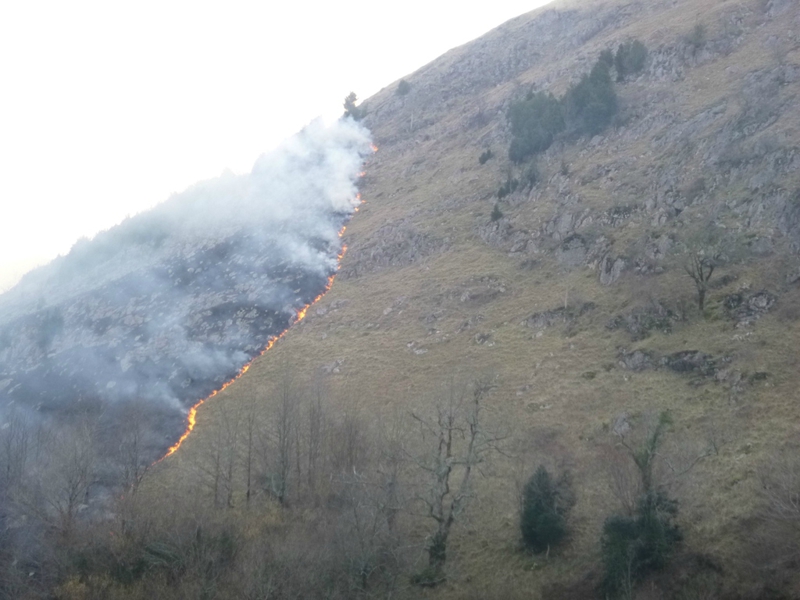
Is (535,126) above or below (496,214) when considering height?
above

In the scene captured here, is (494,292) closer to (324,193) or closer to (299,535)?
(299,535)

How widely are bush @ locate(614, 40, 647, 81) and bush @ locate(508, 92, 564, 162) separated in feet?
28.0

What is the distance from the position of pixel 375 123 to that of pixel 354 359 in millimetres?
63658

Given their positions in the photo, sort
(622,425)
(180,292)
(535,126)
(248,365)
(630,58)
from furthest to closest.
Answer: (180,292)
(630,58)
(535,126)
(248,365)
(622,425)

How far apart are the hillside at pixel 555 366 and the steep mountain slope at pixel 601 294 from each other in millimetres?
190

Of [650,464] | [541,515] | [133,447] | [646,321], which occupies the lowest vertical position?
[541,515]

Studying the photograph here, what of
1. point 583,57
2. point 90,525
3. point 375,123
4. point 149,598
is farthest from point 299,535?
point 375,123

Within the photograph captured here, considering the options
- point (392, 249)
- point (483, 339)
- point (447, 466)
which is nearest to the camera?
point (447, 466)

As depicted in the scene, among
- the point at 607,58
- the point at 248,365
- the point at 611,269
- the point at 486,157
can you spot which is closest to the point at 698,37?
the point at 607,58

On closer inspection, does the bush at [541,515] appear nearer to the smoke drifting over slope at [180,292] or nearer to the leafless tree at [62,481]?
the leafless tree at [62,481]

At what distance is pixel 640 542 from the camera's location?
2630 cm

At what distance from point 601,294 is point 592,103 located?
30438 millimetres

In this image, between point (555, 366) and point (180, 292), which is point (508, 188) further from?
point (180, 292)

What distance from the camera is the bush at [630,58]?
73.2 metres
